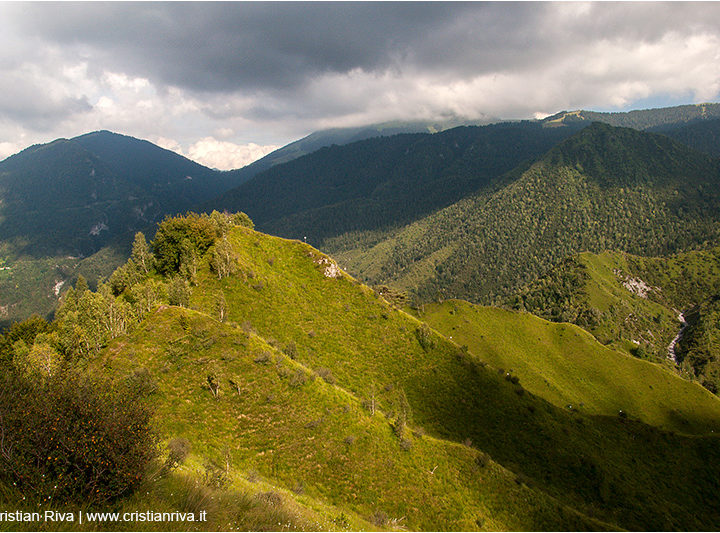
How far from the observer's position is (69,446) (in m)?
9.11

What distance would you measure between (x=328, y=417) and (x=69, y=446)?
24.4m

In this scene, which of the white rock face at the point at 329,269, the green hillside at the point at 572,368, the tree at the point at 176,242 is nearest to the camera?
the tree at the point at 176,242

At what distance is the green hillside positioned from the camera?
9688 cm

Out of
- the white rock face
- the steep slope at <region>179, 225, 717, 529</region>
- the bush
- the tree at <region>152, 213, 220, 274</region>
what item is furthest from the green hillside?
the bush

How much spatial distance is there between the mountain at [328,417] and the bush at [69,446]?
20cm

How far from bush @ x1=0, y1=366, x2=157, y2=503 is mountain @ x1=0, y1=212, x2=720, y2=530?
0.20 metres

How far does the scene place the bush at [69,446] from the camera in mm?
8703

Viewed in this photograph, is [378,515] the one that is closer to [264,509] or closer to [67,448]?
[264,509]

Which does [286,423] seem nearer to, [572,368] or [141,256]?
[141,256]

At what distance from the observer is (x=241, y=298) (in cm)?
5403

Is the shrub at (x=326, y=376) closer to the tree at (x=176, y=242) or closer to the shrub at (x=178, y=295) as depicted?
the shrub at (x=178, y=295)

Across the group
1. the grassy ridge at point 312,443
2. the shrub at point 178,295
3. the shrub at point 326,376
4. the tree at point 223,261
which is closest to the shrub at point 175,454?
the grassy ridge at point 312,443

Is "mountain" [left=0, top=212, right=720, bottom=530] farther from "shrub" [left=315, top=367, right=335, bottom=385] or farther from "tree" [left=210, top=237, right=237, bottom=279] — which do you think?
"shrub" [left=315, top=367, right=335, bottom=385]

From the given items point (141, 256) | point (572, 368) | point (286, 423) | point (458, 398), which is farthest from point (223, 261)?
point (572, 368)
